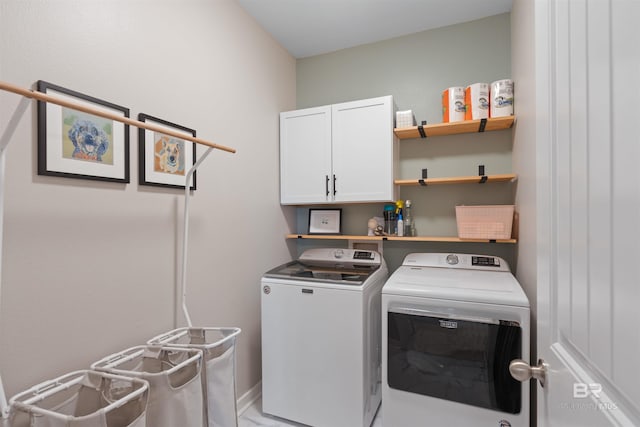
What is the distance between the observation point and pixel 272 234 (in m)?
2.45

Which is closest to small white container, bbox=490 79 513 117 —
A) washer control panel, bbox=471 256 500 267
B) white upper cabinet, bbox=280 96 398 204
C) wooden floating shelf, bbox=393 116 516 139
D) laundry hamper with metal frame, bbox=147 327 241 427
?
wooden floating shelf, bbox=393 116 516 139

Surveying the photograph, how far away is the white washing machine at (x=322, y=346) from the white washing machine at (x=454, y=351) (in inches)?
6.7

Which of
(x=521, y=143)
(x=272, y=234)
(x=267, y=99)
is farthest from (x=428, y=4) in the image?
(x=272, y=234)

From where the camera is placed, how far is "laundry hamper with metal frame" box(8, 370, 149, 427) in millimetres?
865

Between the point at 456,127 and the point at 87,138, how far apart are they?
212 cm

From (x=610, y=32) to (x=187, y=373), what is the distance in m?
1.56

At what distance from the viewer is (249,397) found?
2.16 m

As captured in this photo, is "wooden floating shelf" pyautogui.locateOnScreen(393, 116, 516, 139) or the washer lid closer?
the washer lid

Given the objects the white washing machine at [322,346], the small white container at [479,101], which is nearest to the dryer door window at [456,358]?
the white washing machine at [322,346]

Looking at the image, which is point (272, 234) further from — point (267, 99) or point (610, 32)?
point (610, 32)

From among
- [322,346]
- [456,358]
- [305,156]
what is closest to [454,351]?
[456,358]

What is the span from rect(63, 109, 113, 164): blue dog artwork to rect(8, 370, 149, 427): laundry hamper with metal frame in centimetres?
79

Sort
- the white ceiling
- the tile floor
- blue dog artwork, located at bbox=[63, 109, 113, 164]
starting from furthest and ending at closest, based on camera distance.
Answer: the white ceiling → the tile floor → blue dog artwork, located at bbox=[63, 109, 113, 164]

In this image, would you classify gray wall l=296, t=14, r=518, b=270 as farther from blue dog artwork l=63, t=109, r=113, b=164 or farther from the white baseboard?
blue dog artwork l=63, t=109, r=113, b=164
